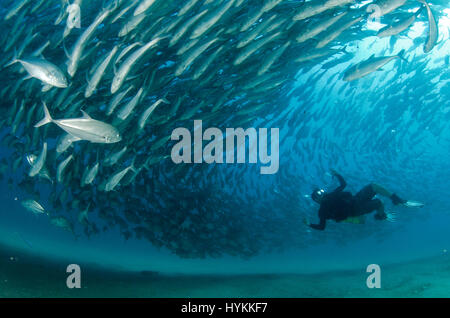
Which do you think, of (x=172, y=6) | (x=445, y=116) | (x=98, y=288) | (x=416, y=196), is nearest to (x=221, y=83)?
(x=172, y=6)

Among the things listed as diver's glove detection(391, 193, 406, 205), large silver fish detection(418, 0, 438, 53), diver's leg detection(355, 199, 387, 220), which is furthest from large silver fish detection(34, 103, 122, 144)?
diver's glove detection(391, 193, 406, 205)

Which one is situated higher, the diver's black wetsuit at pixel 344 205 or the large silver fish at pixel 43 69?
the large silver fish at pixel 43 69

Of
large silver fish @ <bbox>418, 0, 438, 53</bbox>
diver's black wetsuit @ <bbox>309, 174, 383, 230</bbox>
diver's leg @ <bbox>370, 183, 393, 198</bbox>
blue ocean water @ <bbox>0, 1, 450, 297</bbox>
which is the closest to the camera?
large silver fish @ <bbox>418, 0, 438, 53</bbox>

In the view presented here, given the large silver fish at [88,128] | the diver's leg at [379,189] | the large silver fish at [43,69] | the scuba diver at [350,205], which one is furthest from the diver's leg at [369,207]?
the large silver fish at [43,69]

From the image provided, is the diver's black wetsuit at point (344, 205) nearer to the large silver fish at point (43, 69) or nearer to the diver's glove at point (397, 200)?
the diver's glove at point (397, 200)

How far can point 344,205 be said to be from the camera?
19.6 feet

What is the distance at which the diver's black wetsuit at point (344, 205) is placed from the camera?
598 centimetres

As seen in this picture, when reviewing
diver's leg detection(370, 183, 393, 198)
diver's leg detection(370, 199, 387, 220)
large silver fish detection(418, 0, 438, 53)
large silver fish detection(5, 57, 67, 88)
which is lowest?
diver's leg detection(370, 199, 387, 220)

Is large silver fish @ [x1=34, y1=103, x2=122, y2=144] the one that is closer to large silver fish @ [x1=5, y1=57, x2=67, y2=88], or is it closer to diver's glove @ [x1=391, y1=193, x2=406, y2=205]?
large silver fish @ [x1=5, y1=57, x2=67, y2=88]

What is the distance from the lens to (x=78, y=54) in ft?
12.4

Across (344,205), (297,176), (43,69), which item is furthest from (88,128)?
(297,176)

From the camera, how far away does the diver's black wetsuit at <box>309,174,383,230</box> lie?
19.6 feet
